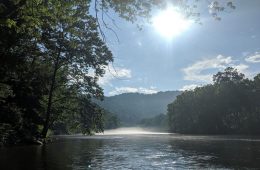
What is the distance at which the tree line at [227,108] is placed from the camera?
393 feet

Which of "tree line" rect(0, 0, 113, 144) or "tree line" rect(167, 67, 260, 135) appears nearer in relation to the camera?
"tree line" rect(0, 0, 113, 144)

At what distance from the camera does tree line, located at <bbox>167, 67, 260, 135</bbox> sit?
120 metres

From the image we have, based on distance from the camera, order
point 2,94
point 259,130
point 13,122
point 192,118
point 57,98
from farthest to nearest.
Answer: point 192,118 < point 259,130 < point 57,98 < point 13,122 < point 2,94

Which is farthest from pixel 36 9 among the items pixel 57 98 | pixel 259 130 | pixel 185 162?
pixel 259 130

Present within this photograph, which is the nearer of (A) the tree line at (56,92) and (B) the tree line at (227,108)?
(A) the tree line at (56,92)

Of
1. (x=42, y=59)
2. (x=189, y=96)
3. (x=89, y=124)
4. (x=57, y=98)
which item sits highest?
(x=189, y=96)

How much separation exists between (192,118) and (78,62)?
91.3m

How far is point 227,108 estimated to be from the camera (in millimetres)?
125250

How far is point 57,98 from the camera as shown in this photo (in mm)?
51156

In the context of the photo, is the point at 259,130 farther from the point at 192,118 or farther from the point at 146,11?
the point at 146,11

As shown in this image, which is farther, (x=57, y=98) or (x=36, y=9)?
(x=57, y=98)

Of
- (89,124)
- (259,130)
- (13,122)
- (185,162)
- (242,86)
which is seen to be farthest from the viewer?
(242,86)

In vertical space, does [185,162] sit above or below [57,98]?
below

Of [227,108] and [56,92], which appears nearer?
[56,92]
